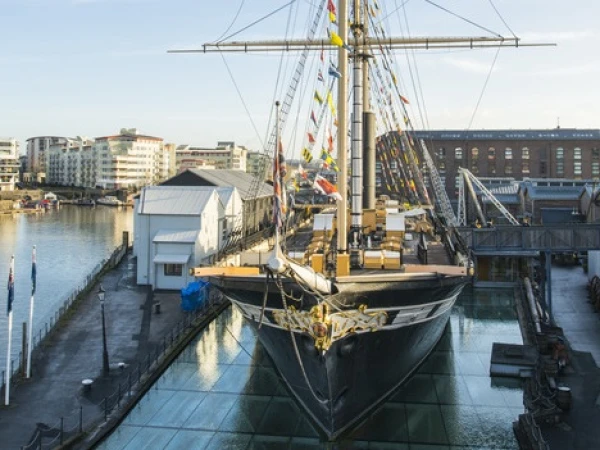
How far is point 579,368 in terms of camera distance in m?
18.0

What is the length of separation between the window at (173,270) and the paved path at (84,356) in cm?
107

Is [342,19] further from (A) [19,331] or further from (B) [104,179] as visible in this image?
(B) [104,179]

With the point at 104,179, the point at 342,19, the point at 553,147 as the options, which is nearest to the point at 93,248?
the point at 342,19

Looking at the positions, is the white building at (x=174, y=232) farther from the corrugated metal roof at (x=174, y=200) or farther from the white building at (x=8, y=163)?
the white building at (x=8, y=163)

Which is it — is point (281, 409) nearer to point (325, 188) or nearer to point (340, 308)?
point (340, 308)

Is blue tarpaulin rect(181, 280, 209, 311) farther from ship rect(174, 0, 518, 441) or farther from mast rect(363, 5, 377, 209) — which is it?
ship rect(174, 0, 518, 441)

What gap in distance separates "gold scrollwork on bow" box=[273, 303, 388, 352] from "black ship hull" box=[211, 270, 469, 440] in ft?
0.12

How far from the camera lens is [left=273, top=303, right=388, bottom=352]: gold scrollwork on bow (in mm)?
12375

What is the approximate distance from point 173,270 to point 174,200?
436 cm

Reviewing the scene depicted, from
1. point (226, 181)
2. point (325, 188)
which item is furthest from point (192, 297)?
point (226, 181)

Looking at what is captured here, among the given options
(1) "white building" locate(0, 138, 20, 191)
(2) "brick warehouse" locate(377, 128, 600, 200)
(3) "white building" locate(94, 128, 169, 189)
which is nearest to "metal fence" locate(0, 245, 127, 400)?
(2) "brick warehouse" locate(377, 128, 600, 200)

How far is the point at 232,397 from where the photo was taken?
1639 centimetres

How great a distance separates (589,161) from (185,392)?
74.2 meters

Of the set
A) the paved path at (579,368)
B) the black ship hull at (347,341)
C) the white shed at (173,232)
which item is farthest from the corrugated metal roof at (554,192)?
the black ship hull at (347,341)
